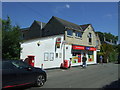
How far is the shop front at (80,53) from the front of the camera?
22.7 meters

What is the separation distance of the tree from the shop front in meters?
10.6

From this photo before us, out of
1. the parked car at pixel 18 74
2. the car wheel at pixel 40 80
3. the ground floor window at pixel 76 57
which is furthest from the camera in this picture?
the ground floor window at pixel 76 57

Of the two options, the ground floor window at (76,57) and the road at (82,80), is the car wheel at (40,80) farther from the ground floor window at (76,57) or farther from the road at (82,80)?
the ground floor window at (76,57)

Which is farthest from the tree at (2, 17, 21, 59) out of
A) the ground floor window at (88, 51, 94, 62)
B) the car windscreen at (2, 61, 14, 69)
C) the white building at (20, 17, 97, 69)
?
the ground floor window at (88, 51, 94, 62)

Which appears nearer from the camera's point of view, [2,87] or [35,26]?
[2,87]

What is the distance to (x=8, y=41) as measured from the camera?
1275 centimetres

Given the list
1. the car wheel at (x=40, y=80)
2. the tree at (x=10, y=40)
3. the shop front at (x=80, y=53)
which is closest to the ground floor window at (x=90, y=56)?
the shop front at (x=80, y=53)

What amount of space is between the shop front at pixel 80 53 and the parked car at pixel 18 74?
591 inches

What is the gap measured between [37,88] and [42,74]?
87 centimetres

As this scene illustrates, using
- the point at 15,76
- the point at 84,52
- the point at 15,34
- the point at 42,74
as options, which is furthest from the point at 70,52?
the point at 15,76

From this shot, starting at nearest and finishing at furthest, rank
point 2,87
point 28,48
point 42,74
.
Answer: point 2,87 → point 42,74 → point 28,48

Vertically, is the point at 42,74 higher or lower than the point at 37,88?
higher

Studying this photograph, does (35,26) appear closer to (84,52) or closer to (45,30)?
(45,30)

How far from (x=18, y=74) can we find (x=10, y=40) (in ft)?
23.1
